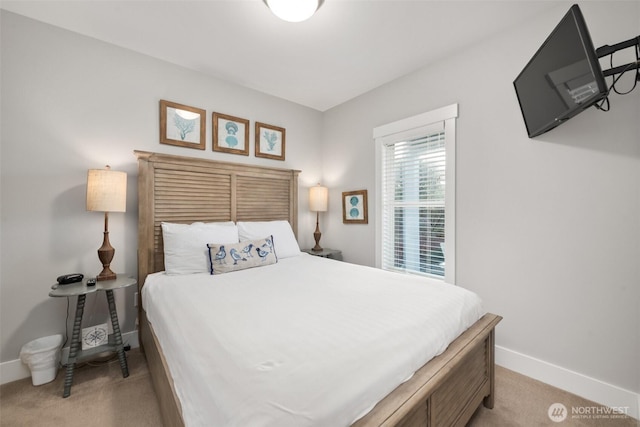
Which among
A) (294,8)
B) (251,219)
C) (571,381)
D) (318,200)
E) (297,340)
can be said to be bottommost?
(571,381)

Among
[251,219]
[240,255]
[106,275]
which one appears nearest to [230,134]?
[251,219]

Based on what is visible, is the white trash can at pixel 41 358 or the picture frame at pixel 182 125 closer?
the white trash can at pixel 41 358

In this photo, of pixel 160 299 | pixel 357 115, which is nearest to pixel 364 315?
pixel 160 299

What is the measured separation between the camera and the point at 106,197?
2008 mm

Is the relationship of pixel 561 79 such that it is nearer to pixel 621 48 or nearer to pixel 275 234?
pixel 621 48

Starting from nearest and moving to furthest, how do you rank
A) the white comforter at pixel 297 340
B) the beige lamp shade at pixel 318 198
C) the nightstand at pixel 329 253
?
the white comforter at pixel 297 340 < the nightstand at pixel 329 253 < the beige lamp shade at pixel 318 198

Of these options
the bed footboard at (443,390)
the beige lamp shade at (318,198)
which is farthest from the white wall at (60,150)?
the beige lamp shade at (318,198)

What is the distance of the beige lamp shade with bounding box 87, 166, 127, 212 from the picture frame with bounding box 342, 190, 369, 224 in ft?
7.94

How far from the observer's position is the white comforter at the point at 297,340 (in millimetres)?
783

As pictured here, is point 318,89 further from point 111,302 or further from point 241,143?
point 111,302

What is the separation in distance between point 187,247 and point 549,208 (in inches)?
114

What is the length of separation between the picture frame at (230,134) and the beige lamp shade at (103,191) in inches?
42.8

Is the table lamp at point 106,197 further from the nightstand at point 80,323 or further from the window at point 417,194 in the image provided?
the window at point 417,194

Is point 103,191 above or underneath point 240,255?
above
